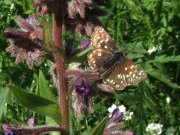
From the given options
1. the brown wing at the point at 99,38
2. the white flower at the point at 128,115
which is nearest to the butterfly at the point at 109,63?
the brown wing at the point at 99,38

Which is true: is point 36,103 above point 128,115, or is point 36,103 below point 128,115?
above

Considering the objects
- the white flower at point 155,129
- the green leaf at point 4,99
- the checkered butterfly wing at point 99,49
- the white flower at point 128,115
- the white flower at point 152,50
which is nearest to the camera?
the checkered butterfly wing at point 99,49

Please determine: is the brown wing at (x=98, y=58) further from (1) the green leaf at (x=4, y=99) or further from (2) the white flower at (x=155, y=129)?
(2) the white flower at (x=155, y=129)

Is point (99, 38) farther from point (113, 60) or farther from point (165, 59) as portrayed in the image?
point (165, 59)

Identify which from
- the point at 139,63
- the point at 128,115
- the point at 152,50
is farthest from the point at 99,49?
the point at 152,50

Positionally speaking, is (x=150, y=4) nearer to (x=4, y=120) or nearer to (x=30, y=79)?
(x=30, y=79)

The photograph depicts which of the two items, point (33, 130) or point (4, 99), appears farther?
point (4, 99)

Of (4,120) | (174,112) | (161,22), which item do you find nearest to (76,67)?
(4,120)
